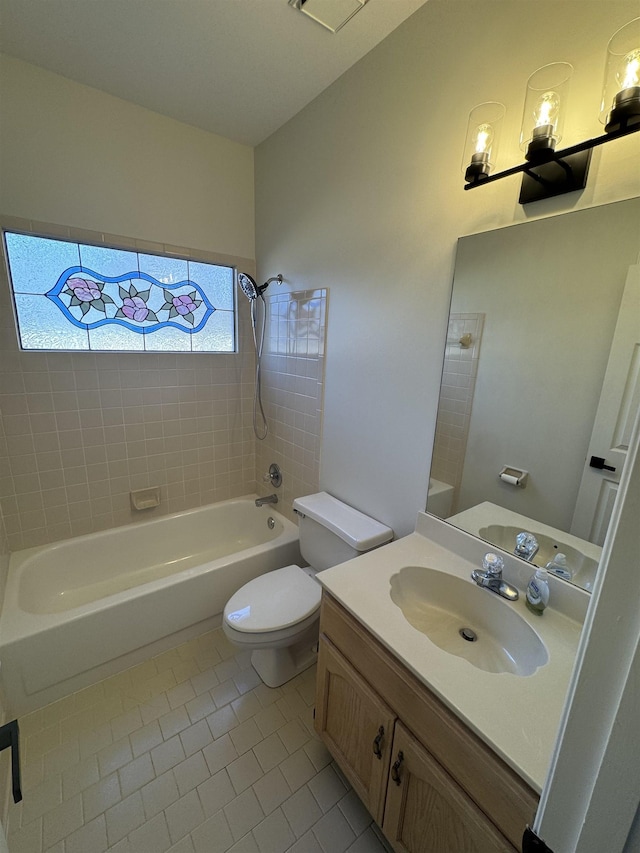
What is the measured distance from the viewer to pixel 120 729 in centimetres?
141

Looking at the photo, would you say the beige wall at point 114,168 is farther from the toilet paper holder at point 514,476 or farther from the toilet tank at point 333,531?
the toilet paper holder at point 514,476

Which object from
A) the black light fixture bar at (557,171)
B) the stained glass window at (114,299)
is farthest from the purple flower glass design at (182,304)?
the black light fixture bar at (557,171)

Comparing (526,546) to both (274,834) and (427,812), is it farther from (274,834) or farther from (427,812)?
(274,834)

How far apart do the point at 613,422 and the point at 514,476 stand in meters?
0.32

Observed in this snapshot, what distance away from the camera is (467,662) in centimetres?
85

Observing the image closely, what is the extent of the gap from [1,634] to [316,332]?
6.32 feet

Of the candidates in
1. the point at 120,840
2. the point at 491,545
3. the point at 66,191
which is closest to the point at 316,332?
the point at 491,545

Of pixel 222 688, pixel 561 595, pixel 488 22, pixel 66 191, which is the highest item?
pixel 488 22

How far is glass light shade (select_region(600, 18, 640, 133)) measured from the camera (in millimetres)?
731

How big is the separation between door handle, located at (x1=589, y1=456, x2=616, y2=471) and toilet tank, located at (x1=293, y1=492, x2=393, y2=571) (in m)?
0.81

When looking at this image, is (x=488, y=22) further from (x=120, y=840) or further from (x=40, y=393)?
(x=120, y=840)

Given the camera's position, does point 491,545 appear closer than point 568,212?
No

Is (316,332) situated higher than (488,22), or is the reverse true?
(488,22)

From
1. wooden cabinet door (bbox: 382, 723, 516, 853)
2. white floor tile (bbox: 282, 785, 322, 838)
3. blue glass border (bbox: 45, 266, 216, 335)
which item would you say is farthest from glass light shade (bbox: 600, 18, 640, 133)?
white floor tile (bbox: 282, 785, 322, 838)
